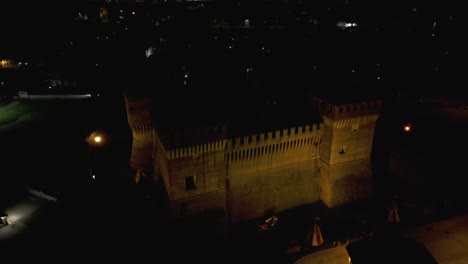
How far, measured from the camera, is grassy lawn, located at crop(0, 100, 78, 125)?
116 ft

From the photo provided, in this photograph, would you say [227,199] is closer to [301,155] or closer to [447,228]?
[301,155]

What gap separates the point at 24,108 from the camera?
38.2 metres

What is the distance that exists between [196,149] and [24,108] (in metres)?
30.1

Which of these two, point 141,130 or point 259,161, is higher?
point 141,130

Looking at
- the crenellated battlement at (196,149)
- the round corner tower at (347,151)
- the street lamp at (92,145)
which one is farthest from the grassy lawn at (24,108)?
the round corner tower at (347,151)

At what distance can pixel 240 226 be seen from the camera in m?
21.9

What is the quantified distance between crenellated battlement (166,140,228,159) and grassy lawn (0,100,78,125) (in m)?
26.1

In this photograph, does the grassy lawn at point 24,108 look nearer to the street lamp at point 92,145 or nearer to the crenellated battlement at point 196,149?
the street lamp at point 92,145

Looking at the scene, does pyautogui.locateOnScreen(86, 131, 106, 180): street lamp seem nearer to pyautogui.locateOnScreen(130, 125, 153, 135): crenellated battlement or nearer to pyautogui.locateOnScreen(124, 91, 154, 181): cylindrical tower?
pyautogui.locateOnScreen(124, 91, 154, 181): cylindrical tower

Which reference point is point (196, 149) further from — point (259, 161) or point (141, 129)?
point (141, 129)

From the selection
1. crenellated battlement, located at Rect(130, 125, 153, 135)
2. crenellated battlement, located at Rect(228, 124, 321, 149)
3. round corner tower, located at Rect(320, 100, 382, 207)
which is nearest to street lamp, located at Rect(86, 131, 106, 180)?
crenellated battlement, located at Rect(130, 125, 153, 135)

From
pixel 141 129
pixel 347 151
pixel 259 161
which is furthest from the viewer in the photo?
pixel 141 129

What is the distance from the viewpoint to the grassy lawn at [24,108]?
3546 cm

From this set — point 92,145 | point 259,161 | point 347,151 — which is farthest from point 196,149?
→ point 92,145
